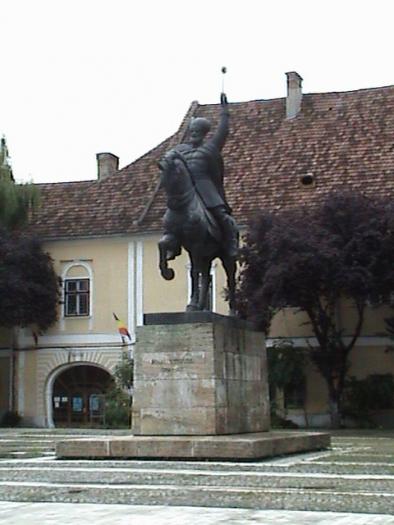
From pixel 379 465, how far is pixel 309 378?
2058cm

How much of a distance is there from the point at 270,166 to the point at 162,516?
95.6 ft

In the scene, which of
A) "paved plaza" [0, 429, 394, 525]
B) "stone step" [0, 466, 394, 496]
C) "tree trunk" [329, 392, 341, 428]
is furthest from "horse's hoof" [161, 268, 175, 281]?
"tree trunk" [329, 392, 341, 428]

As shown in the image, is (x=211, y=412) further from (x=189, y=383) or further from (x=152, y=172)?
(x=152, y=172)

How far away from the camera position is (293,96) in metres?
40.1

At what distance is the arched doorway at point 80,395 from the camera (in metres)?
38.4

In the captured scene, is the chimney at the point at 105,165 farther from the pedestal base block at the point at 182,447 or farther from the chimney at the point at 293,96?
the pedestal base block at the point at 182,447

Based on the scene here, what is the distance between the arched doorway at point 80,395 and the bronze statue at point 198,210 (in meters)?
21.5

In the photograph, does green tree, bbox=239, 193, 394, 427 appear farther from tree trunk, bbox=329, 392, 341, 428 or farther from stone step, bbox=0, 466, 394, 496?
stone step, bbox=0, 466, 394, 496

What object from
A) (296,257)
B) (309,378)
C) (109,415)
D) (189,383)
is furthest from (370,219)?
(189,383)

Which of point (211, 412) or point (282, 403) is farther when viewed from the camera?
point (282, 403)

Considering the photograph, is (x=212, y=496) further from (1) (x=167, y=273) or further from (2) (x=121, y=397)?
(2) (x=121, y=397)

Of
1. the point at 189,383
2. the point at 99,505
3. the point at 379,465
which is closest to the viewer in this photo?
the point at 99,505

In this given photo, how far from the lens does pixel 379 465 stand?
15008 mm

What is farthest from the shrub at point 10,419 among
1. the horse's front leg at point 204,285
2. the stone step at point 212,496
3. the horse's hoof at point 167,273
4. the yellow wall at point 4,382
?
the stone step at point 212,496
